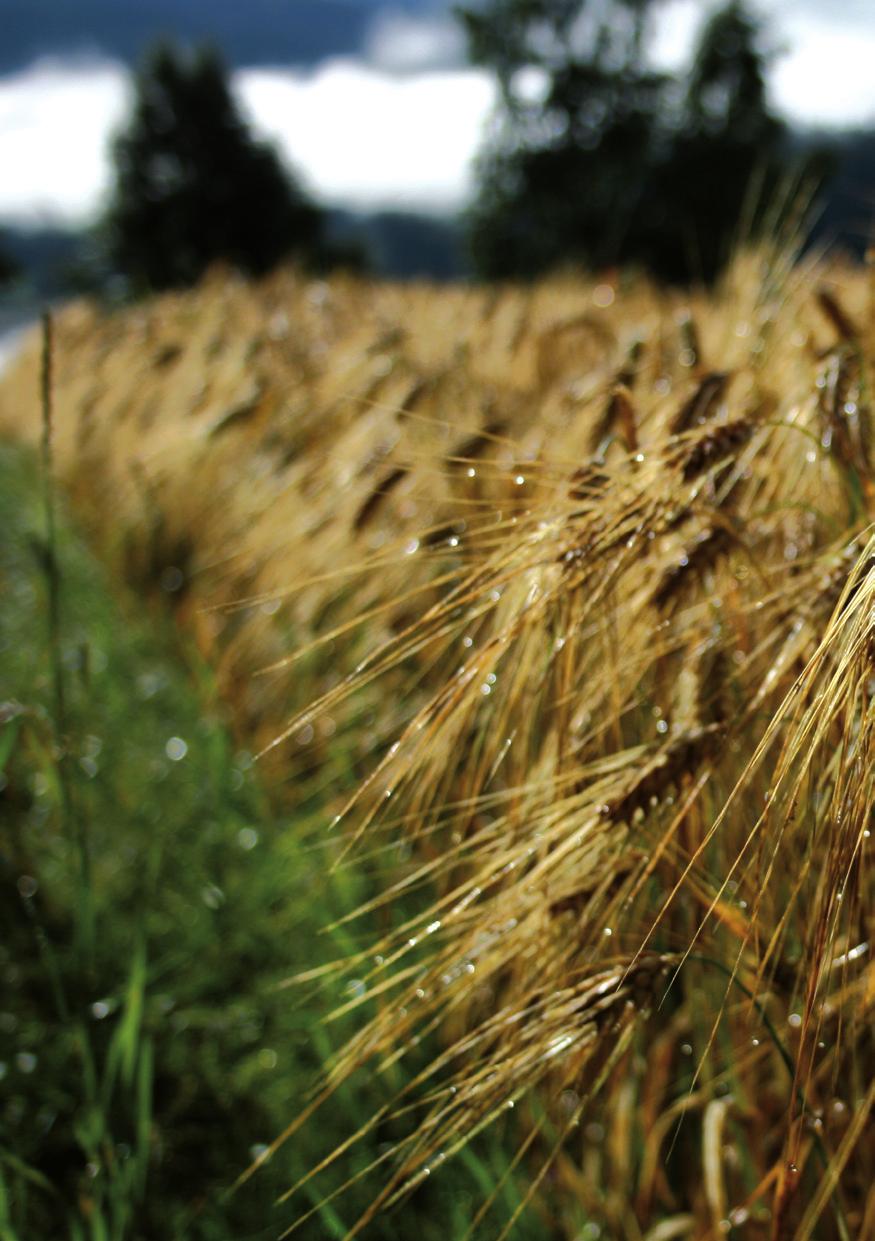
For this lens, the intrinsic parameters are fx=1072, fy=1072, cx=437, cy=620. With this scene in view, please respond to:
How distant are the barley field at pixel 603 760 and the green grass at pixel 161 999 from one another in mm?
52

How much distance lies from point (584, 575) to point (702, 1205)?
0.76 m

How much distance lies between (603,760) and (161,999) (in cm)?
89

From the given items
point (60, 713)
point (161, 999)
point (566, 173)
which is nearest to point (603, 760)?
point (60, 713)

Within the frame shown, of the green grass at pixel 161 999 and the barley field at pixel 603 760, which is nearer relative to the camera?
the barley field at pixel 603 760

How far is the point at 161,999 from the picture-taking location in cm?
140

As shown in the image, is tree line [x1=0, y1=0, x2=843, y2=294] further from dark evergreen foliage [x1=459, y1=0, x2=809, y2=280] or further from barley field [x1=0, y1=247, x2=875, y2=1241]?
barley field [x1=0, y1=247, x2=875, y2=1241]

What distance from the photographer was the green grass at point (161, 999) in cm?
Result: 107

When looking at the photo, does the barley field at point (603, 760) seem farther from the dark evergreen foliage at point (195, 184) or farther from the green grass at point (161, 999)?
the dark evergreen foliage at point (195, 184)

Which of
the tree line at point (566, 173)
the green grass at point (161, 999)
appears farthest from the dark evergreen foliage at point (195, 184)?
the green grass at point (161, 999)

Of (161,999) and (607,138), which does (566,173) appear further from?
(161,999)

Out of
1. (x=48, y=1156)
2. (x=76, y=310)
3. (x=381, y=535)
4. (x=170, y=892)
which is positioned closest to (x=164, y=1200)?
(x=48, y=1156)

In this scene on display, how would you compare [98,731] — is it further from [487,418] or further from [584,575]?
[584,575]

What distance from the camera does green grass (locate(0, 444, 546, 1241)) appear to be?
1065mm

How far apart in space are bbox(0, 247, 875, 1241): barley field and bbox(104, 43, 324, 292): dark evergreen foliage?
989 inches
